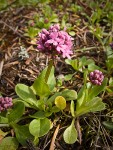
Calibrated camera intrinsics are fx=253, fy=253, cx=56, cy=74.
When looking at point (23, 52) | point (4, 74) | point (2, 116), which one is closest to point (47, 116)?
point (2, 116)

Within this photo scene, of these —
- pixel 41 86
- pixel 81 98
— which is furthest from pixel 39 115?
pixel 81 98

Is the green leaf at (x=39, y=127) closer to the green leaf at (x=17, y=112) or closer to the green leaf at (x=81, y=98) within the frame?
the green leaf at (x=17, y=112)

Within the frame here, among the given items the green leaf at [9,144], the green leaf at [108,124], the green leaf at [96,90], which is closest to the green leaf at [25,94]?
the green leaf at [9,144]

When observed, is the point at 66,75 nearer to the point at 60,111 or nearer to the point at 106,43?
the point at 60,111

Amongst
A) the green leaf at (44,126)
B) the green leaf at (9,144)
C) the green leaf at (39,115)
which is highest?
the green leaf at (39,115)

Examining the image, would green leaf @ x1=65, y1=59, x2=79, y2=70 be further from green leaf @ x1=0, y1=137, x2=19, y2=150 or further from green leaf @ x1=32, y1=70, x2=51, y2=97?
green leaf @ x1=0, y1=137, x2=19, y2=150
